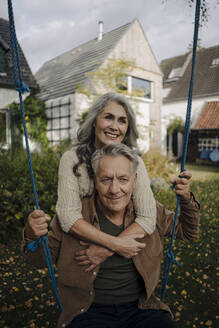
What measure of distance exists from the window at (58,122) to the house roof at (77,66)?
24.1 inches

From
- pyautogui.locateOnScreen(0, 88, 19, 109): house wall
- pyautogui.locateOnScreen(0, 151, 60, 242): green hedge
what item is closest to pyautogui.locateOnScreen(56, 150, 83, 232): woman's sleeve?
pyautogui.locateOnScreen(0, 151, 60, 242): green hedge

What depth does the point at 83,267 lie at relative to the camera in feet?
5.61

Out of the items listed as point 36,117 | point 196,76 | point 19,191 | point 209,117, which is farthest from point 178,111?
point 19,191

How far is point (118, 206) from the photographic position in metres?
1.75

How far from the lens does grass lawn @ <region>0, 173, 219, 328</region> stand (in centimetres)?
289

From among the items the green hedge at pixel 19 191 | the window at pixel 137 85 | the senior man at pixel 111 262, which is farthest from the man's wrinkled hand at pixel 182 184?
the window at pixel 137 85

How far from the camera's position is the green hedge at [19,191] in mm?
4359

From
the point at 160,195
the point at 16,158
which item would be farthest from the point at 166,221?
the point at 160,195

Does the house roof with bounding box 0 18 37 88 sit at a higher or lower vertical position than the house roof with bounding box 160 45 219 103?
lower

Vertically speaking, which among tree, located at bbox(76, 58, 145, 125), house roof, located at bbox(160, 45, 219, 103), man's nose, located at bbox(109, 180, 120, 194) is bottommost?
man's nose, located at bbox(109, 180, 120, 194)

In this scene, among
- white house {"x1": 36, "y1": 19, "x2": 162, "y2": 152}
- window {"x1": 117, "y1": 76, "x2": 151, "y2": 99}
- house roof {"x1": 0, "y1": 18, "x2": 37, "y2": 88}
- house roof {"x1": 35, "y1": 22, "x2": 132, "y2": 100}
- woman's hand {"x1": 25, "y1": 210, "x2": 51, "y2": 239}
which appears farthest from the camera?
window {"x1": 117, "y1": 76, "x2": 151, "y2": 99}

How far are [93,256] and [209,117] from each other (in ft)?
58.8

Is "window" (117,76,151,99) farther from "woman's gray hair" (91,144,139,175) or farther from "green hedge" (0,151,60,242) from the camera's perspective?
"woman's gray hair" (91,144,139,175)

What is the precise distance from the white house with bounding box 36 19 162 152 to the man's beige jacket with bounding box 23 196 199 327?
30.1 ft
